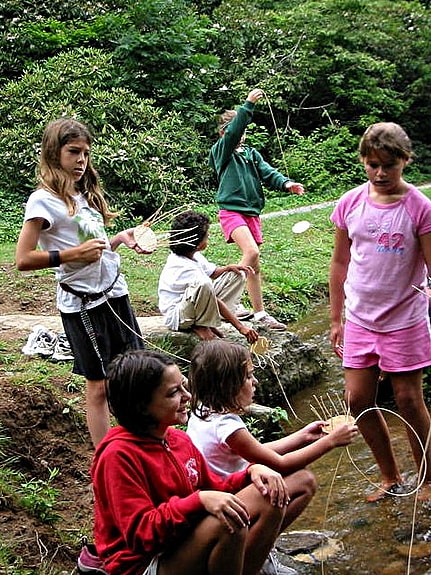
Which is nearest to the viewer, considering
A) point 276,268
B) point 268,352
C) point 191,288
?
point 191,288

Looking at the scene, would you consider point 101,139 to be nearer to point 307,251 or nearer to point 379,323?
point 307,251

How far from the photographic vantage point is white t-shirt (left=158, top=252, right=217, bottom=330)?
541 cm

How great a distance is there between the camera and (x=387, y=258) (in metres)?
3.57

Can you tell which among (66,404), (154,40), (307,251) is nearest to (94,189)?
(66,404)

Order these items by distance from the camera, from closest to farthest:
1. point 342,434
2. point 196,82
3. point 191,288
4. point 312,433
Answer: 1. point 342,434
2. point 312,433
3. point 191,288
4. point 196,82

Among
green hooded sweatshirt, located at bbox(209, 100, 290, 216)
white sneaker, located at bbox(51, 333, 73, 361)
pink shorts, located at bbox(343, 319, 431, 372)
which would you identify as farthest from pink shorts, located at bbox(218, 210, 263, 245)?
pink shorts, located at bbox(343, 319, 431, 372)

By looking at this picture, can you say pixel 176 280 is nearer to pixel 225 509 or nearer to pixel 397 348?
pixel 397 348

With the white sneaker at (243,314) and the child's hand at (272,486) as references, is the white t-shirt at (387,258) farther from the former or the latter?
the white sneaker at (243,314)

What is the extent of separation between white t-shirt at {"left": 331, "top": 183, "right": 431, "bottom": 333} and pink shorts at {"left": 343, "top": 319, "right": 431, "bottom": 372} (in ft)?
0.10

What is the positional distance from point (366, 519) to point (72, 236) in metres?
1.83

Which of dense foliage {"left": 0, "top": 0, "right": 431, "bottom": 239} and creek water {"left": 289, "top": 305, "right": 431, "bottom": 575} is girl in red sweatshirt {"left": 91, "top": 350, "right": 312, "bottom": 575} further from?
dense foliage {"left": 0, "top": 0, "right": 431, "bottom": 239}

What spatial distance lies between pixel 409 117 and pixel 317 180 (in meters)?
4.71

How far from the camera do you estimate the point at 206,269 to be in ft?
18.5

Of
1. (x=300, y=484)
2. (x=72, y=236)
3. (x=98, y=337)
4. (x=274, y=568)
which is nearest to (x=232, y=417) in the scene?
(x=300, y=484)
